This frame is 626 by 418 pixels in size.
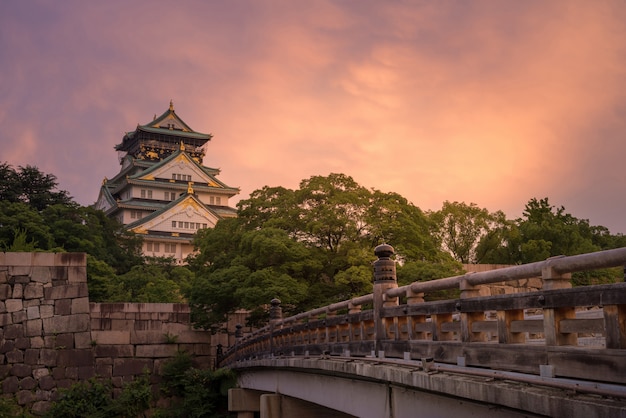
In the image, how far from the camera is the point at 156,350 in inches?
1092

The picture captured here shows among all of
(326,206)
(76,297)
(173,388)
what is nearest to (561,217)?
(326,206)

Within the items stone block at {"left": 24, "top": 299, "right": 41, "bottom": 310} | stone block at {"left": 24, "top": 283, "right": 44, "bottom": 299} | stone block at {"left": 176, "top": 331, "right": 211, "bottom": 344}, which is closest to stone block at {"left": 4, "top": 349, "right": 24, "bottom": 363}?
stone block at {"left": 24, "top": 299, "right": 41, "bottom": 310}

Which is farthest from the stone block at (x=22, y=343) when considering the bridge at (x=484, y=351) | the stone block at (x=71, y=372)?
the bridge at (x=484, y=351)

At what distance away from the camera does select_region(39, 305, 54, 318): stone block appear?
1014 inches

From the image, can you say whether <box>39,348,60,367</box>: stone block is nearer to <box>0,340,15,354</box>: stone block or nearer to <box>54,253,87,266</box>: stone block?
<box>0,340,15,354</box>: stone block

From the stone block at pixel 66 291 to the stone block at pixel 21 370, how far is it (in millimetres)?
2525

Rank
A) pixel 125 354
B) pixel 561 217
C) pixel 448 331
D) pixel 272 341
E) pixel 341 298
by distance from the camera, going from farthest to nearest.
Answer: pixel 561 217, pixel 125 354, pixel 341 298, pixel 272 341, pixel 448 331

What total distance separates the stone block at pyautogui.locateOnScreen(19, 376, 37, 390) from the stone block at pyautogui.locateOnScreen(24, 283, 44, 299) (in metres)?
2.88

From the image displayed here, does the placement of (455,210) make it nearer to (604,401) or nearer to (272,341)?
(272,341)

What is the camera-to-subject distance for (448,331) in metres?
8.37

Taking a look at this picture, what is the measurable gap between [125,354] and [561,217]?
23.1m

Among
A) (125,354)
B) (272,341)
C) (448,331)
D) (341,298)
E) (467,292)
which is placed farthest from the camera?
(125,354)

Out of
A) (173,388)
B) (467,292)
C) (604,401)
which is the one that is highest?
(467,292)

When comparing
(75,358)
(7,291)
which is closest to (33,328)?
(7,291)
